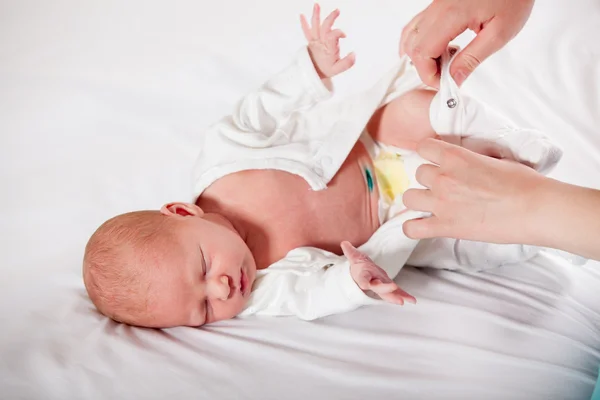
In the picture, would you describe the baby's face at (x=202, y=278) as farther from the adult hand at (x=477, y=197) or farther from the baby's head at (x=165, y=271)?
the adult hand at (x=477, y=197)

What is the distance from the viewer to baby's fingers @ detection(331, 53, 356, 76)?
1261mm

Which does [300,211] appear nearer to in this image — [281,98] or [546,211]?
[281,98]

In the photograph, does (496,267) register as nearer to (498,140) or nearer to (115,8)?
(498,140)

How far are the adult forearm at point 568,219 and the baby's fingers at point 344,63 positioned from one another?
23.1 inches

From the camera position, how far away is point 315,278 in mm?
1132

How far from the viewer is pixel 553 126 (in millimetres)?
1377

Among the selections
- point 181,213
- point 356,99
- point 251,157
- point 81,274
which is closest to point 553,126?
point 356,99

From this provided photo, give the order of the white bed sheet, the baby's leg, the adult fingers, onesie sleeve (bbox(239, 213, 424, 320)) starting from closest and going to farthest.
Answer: the adult fingers
the white bed sheet
onesie sleeve (bbox(239, 213, 424, 320))
the baby's leg

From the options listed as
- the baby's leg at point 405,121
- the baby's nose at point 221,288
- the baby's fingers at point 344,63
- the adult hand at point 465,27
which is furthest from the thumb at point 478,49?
the baby's nose at point 221,288

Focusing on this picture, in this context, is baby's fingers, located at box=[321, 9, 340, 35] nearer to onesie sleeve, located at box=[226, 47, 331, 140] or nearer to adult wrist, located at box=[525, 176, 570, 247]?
onesie sleeve, located at box=[226, 47, 331, 140]

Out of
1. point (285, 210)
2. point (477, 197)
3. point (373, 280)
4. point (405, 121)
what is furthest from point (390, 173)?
point (477, 197)

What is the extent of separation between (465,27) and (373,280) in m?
0.42

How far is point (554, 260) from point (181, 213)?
717mm

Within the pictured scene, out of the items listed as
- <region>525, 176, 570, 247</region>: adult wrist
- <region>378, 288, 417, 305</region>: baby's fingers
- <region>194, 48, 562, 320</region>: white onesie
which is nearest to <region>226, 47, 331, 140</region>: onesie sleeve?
<region>194, 48, 562, 320</region>: white onesie
